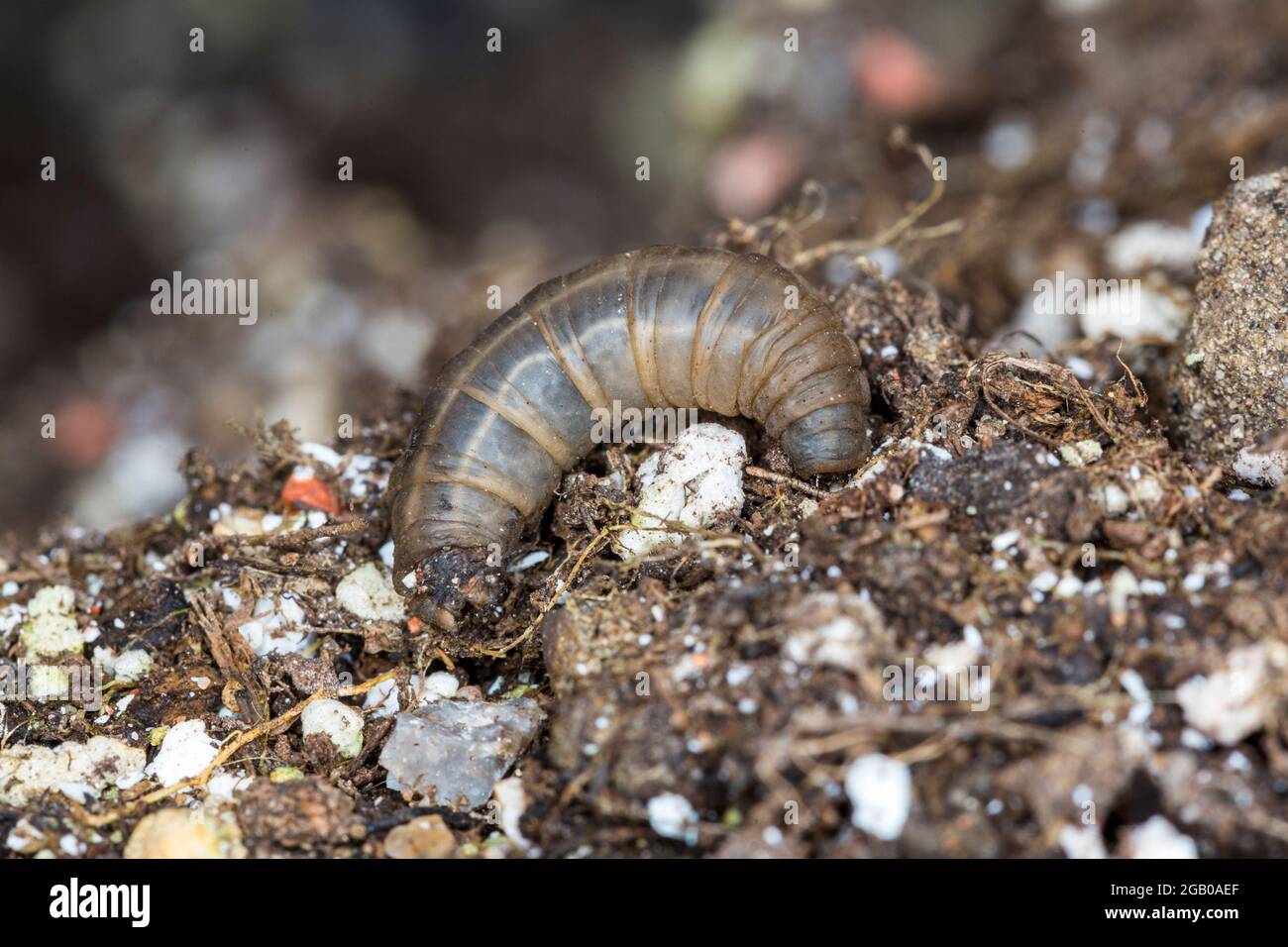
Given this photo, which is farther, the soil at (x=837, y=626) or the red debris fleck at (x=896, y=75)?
the red debris fleck at (x=896, y=75)

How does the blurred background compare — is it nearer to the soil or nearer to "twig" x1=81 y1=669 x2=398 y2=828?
the soil

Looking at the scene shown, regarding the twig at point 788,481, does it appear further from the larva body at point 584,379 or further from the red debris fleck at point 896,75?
the red debris fleck at point 896,75

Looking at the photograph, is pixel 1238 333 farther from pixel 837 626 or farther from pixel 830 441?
pixel 837 626

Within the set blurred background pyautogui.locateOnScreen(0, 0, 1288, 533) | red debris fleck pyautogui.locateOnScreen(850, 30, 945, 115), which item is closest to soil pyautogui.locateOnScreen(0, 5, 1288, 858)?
blurred background pyautogui.locateOnScreen(0, 0, 1288, 533)

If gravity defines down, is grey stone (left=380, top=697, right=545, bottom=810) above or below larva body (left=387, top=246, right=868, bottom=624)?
below

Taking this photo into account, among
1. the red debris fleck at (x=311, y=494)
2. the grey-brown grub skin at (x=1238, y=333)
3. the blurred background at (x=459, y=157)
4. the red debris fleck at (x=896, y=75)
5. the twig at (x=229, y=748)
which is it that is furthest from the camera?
the red debris fleck at (x=896, y=75)

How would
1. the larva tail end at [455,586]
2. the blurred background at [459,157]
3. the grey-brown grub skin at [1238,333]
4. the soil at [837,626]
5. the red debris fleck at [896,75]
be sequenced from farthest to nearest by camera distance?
the red debris fleck at [896,75]
the blurred background at [459,157]
the larva tail end at [455,586]
the grey-brown grub skin at [1238,333]
the soil at [837,626]

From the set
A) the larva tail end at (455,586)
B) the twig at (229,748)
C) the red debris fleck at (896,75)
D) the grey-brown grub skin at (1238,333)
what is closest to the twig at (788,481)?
the larva tail end at (455,586)
